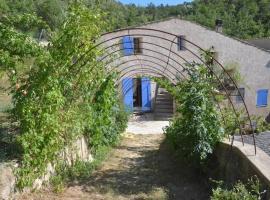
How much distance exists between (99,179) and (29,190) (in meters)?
1.91

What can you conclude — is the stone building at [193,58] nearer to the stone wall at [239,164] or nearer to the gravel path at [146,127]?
the gravel path at [146,127]

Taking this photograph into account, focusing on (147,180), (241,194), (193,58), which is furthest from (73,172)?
(193,58)

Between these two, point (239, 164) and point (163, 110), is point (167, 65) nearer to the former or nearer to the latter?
point (163, 110)

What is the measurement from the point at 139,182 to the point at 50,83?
2.76m

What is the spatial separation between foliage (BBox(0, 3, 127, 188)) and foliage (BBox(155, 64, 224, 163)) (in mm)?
1939

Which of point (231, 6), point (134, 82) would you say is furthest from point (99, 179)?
point (231, 6)

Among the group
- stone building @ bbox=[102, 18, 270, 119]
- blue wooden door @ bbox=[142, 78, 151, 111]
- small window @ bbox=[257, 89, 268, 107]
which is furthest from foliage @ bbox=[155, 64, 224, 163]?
small window @ bbox=[257, 89, 268, 107]

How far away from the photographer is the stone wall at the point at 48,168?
5996mm

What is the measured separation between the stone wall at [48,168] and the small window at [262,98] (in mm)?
17132

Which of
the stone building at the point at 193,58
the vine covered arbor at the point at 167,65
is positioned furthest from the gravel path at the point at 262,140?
the stone building at the point at 193,58

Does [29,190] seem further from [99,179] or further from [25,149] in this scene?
[99,179]

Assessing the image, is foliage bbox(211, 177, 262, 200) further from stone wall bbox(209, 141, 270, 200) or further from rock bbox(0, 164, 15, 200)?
rock bbox(0, 164, 15, 200)

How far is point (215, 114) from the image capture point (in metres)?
7.68

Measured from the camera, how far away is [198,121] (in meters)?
7.61
